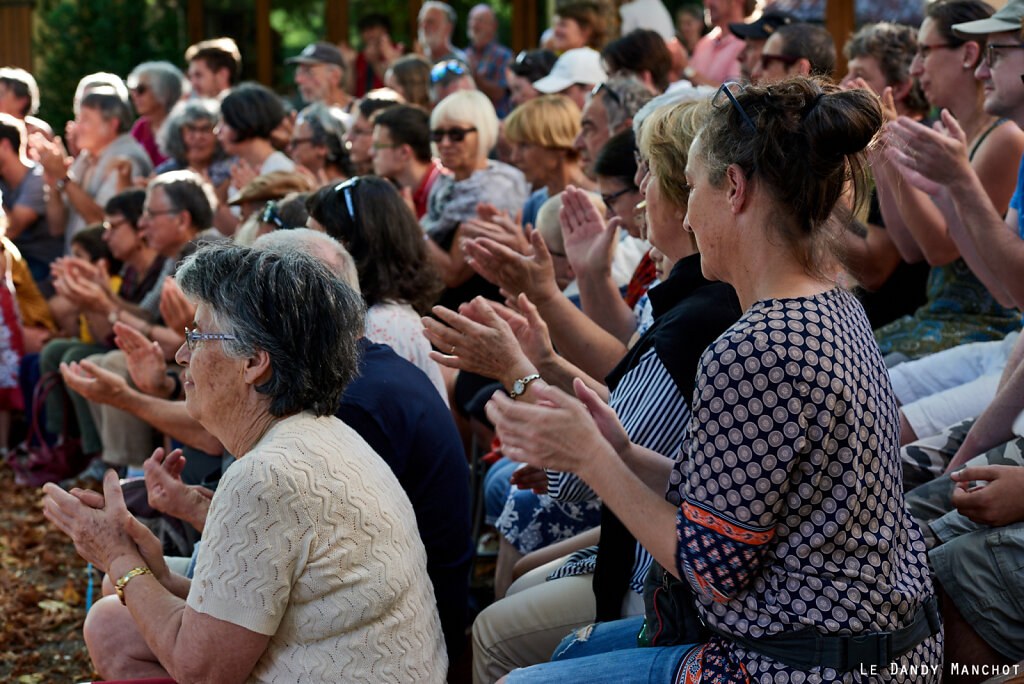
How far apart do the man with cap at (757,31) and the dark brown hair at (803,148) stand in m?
3.57

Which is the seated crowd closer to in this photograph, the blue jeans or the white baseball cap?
the blue jeans

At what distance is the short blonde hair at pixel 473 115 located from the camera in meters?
5.53

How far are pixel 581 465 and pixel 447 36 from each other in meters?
8.24

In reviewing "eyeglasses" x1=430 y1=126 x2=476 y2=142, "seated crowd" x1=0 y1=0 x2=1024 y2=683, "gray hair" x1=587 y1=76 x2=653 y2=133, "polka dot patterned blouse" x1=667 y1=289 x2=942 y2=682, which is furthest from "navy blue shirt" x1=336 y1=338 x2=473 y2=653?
"eyeglasses" x1=430 y1=126 x2=476 y2=142

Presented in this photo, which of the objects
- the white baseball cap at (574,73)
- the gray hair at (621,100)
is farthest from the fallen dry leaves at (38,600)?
the white baseball cap at (574,73)

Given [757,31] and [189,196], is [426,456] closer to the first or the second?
[189,196]

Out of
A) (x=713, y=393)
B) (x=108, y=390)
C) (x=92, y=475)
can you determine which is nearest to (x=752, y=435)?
(x=713, y=393)

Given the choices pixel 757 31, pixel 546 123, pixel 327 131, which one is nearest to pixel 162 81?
pixel 327 131

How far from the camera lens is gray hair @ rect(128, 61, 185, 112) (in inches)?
343

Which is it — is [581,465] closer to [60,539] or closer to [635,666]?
[635,666]

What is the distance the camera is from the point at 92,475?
5781mm

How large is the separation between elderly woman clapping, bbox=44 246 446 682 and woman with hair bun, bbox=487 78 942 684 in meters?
0.35

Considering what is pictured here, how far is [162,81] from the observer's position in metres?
8.73

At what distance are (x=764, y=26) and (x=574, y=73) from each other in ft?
3.85
